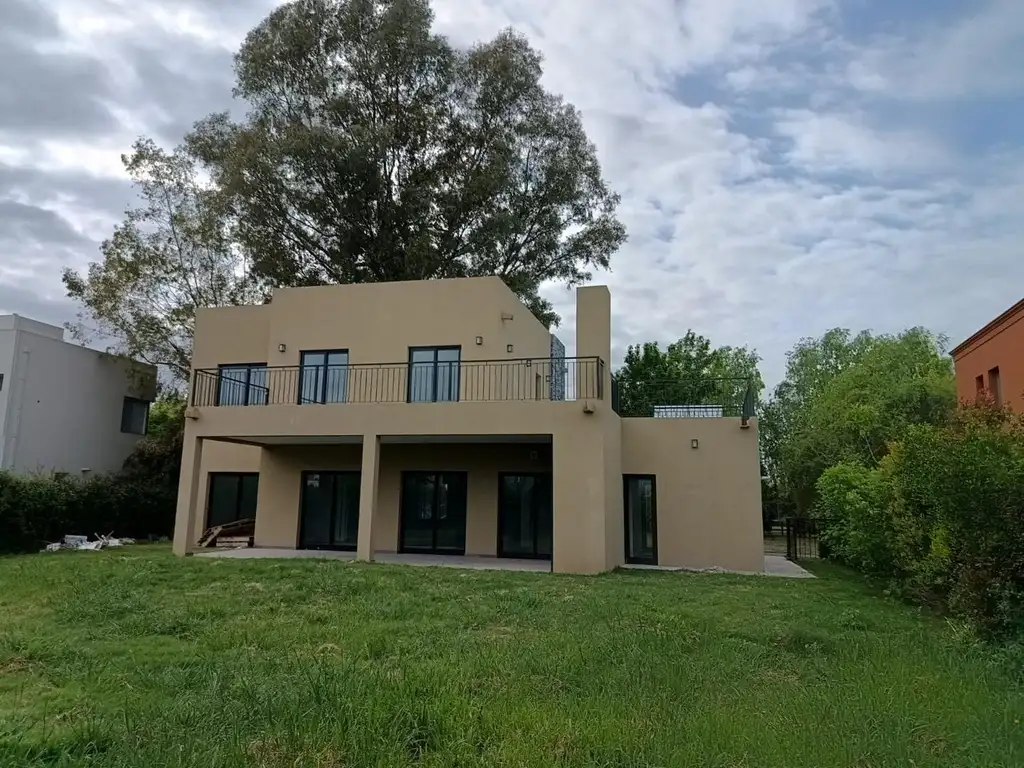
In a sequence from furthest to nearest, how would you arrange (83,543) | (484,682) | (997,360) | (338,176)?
(338,176), (83,543), (997,360), (484,682)

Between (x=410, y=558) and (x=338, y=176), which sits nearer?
(x=410, y=558)

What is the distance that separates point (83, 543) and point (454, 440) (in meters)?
9.39

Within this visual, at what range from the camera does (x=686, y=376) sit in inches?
1176

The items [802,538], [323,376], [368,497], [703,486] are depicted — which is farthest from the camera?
[802,538]

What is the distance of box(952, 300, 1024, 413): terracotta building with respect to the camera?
545 inches

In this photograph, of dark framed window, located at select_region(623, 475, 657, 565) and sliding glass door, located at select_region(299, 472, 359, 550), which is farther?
sliding glass door, located at select_region(299, 472, 359, 550)

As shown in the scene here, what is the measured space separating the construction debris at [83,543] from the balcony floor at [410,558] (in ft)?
9.62

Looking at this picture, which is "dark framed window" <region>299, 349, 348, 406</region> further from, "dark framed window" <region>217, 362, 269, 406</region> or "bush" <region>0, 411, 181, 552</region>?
"bush" <region>0, 411, 181, 552</region>

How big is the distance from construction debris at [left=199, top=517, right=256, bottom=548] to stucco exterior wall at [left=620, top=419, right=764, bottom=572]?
918cm

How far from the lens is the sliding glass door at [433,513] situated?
15.2 meters

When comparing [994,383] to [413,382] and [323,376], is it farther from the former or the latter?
[323,376]

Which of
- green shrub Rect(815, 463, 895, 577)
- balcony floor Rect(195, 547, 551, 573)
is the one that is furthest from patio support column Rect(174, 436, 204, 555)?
green shrub Rect(815, 463, 895, 577)

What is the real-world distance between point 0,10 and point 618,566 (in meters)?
→ 12.7

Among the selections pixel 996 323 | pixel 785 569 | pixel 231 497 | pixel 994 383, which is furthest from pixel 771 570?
pixel 231 497
